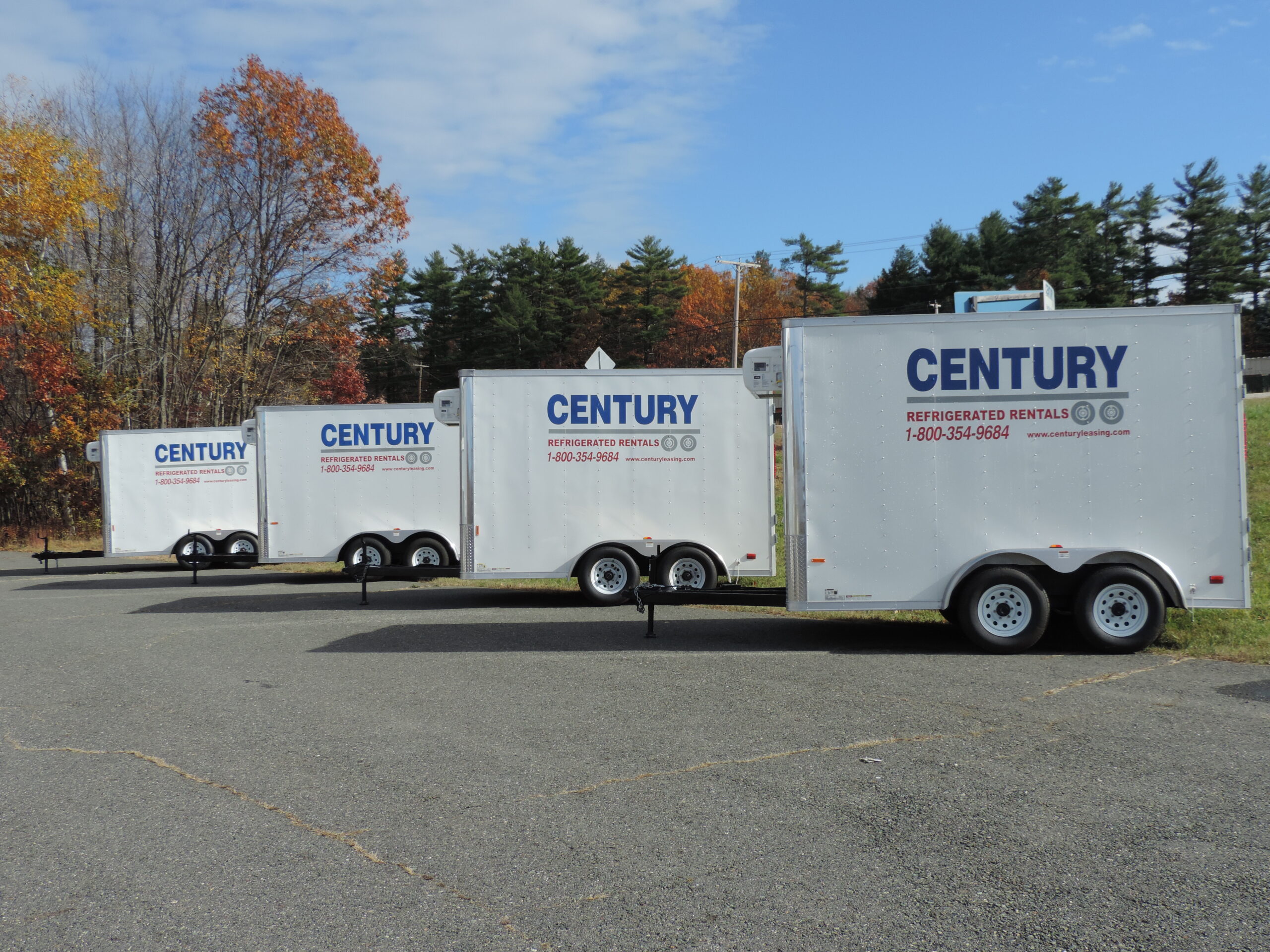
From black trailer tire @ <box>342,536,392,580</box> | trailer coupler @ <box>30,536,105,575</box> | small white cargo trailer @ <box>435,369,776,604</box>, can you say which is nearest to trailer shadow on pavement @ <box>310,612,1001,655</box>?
small white cargo trailer @ <box>435,369,776,604</box>

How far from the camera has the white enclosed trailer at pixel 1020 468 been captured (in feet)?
29.1

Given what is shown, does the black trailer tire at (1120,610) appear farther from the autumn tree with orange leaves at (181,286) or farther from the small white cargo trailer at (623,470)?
the autumn tree with orange leaves at (181,286)

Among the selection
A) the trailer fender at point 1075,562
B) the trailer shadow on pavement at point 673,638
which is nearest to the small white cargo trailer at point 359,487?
the trailer shadow on pavement at point 673,638

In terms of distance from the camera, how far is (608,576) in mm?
13086

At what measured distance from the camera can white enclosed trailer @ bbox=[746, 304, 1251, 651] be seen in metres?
8.87

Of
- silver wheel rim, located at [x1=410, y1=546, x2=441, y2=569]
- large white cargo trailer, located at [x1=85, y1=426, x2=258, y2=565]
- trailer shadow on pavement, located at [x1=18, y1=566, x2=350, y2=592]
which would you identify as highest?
large white cargo trailer, located at [x1=85, y1=426, x2=258, y2=565]

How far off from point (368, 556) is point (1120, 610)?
12215 mm

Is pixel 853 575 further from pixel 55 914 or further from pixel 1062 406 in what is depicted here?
pixel 55 914

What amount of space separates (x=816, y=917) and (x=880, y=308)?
5398 cm

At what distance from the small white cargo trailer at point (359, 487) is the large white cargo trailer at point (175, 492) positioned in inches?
171

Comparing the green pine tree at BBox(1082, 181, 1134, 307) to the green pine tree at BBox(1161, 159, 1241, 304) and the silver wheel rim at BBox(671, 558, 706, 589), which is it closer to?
the green pine tree at BBox(1161, 159, 1241, 304)

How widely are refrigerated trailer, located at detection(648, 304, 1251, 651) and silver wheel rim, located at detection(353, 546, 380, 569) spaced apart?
9.64 m

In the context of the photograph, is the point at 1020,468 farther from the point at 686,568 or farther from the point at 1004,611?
the point at 686,568

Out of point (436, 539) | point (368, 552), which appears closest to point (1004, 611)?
point (436, 539)
